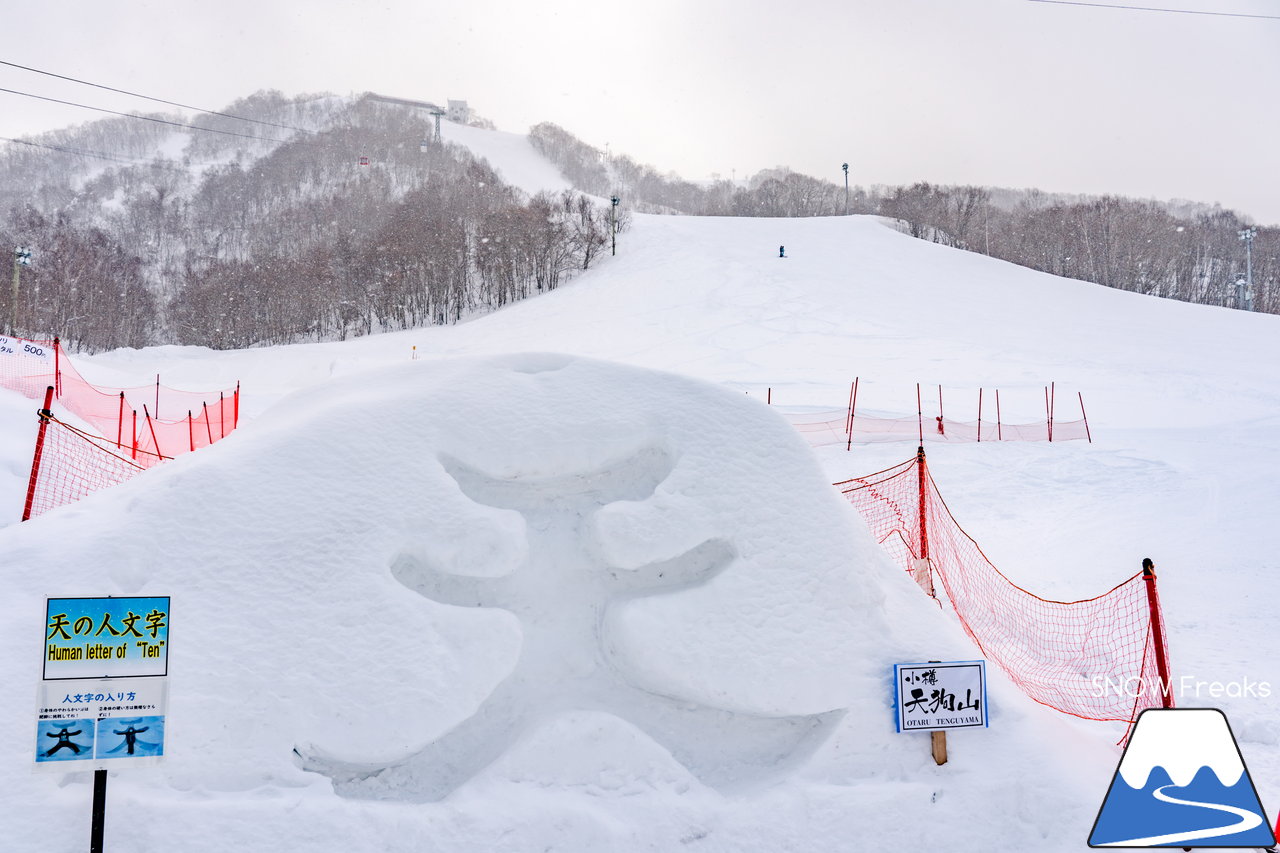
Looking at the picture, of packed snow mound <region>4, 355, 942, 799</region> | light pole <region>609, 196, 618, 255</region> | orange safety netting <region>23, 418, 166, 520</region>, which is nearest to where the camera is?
packed snow mound <region>4, 355, 942, 799</region>

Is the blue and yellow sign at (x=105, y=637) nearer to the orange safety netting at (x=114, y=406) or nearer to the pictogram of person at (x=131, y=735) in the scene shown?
the pictogram of person at (x=131, y=735)

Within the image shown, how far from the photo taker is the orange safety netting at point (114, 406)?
12.9m

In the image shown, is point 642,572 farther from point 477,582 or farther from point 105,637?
point 105,637

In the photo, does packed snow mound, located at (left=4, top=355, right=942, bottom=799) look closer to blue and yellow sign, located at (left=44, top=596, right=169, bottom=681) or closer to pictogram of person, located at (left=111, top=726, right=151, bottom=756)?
pictogram of person, located at (left=111, top=726, right=151, bottom=756)

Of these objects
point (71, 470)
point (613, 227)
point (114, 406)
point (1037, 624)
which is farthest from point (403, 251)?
point (1037, 624)

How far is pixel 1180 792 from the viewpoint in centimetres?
361

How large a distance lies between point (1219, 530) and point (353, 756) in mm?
9998

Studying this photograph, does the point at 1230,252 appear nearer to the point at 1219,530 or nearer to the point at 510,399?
the point at 1219,530

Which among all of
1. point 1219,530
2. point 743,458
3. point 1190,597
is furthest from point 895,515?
point 1219,530

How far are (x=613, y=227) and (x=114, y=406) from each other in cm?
3068

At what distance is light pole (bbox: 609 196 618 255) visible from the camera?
42.1 meters

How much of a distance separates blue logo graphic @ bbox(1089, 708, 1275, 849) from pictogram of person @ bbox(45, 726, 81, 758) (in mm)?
4315

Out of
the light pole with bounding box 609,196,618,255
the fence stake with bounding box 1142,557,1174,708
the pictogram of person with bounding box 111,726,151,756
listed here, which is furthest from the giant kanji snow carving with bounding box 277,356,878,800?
the light pole with bounding box 609,196,618,255

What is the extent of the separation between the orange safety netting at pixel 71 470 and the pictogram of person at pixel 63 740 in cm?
526
